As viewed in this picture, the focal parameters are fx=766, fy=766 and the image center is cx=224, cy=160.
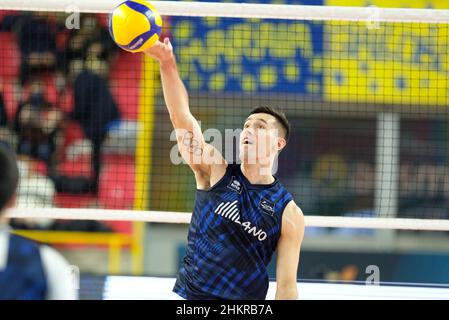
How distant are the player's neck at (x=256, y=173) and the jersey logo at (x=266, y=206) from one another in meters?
0.20

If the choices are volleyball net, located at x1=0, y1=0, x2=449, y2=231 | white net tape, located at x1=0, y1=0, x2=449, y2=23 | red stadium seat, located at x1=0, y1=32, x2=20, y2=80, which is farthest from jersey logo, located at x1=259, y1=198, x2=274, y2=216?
red stadium seat, located at x1=0, y1=32, x2=20, y2=80

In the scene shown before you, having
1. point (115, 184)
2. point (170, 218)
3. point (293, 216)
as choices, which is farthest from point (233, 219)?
point (115, 184)

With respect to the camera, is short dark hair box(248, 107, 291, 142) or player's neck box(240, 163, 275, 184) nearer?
player's neck box(240, 163, 275, 184)

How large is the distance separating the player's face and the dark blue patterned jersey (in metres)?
0.24

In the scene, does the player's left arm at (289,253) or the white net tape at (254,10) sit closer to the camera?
the player's left arm at (289,253)

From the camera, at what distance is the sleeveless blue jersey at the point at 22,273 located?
10.9 ft

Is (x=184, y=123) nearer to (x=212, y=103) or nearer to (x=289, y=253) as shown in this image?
(x=289, y=253)

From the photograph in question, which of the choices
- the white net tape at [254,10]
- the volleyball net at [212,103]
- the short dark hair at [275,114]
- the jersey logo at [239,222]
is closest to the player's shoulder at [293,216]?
the jersey logo at [239,222]

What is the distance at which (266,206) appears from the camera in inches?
223

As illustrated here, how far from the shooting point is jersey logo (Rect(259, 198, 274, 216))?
5641mm

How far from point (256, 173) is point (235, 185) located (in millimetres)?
211

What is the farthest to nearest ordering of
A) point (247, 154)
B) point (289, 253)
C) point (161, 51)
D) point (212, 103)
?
1. point (212, 103)
2. point (247, 154)
3. point (289, 253)
4. point (161, 51)

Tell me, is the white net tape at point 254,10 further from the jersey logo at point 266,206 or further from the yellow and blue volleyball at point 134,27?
the jersey logo at point 266,206

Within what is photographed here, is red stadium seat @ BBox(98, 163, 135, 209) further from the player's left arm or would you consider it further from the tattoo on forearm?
the player's left arm
